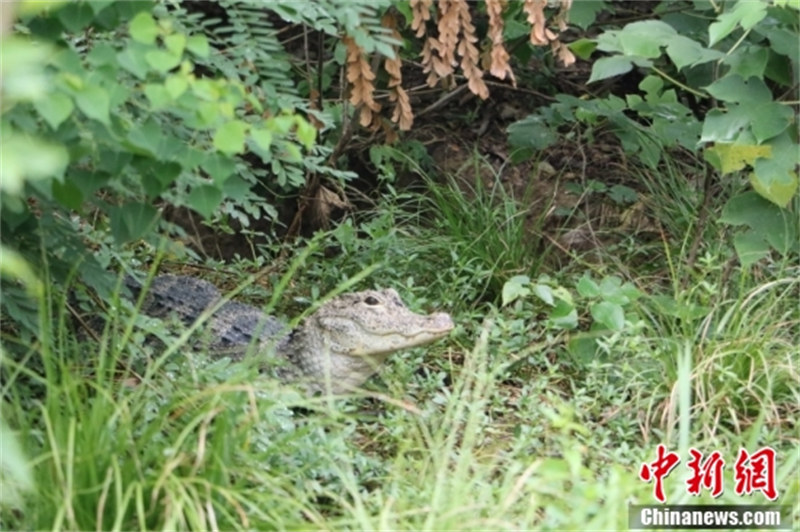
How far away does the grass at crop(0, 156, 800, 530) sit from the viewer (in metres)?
2.86

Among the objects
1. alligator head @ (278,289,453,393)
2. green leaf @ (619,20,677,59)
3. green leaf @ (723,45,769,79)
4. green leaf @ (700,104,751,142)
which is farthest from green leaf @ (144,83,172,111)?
green leaf @ (723,45,769,79)

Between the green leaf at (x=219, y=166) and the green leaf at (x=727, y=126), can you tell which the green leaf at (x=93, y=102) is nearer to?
the green leaf at (x=219, y=166)

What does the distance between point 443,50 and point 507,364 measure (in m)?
1.07

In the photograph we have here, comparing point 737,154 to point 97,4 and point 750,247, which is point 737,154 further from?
point 97,4

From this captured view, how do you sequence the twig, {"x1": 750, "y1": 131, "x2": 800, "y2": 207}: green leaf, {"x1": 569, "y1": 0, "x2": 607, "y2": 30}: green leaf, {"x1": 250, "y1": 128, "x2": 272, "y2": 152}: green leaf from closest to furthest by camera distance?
1. {"x1": 250, "y1": 128, "x2": 272, "y2": 152}: green leaf
2. {"x1": 750, "y1": 131, "x2": 800, "y2": 207}: green leaf
3. the twig
4. {"x1": 569, "y1": 0, "x2": 607, "y2": 30}: green leaf

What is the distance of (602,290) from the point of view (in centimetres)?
427

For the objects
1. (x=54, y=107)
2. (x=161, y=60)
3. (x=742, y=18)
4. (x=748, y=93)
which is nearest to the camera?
(x=54, y=107)

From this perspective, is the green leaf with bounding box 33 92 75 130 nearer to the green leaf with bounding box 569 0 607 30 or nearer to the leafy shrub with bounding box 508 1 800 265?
the leafy shrub with bounding box 508 1 800 265

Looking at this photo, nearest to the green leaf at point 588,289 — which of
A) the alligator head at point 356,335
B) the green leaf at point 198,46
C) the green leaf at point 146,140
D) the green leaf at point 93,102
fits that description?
the alligator head at point 356,335

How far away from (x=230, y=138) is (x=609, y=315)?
1866mm

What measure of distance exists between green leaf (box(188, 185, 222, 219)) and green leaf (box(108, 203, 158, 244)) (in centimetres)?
20

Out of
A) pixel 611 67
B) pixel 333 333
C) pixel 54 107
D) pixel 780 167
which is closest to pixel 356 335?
pixel 333 333

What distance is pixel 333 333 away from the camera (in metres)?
4.39

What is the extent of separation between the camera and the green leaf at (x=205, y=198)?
297 cm
